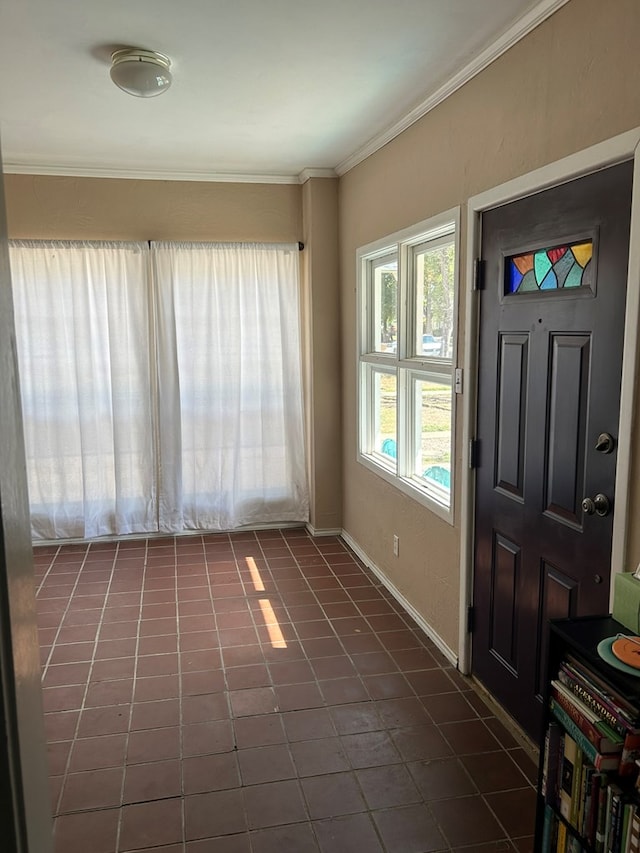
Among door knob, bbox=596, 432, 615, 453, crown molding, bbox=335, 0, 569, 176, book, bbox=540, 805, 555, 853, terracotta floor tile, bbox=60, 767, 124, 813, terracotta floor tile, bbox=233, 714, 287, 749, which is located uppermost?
crown molding, bbox=335, 0, 569, 176

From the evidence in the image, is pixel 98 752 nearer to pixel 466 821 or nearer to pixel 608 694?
pixel 466 821

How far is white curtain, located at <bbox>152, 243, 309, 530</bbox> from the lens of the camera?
184 inches

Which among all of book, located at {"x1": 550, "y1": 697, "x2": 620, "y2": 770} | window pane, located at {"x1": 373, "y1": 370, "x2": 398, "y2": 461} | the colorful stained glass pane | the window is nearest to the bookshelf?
book, located at {"x1": 550, "y1": 697, "x2": 620, "y2": 770}

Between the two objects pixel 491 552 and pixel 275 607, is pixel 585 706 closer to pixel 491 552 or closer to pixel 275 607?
pixel 491 552

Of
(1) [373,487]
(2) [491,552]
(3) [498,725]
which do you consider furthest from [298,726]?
(1) [373,487]

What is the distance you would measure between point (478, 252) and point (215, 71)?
1371 mm

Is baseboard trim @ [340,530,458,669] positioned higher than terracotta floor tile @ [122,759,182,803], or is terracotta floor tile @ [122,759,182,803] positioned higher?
baseboard trim @ [340,530,458,669]

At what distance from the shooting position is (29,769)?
661 mm

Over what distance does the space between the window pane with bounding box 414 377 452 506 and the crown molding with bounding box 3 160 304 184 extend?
6.67 feet

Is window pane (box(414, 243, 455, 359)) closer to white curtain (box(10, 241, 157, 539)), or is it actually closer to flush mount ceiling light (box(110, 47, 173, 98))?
flush mount ceiling light (box(110, 47, 173, 98))

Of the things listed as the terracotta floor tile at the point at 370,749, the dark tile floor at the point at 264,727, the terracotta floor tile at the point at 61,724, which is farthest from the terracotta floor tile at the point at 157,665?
the terracotta floor tile at the point at 370,749

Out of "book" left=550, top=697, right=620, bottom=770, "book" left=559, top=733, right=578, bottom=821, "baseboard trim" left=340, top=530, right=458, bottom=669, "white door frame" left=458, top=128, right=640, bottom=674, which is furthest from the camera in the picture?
"baseboard trim" left=340, top=530, right=458, bottom=669

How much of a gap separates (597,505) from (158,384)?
345 centimetres

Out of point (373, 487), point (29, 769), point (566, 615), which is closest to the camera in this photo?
A: point (29, 769)
